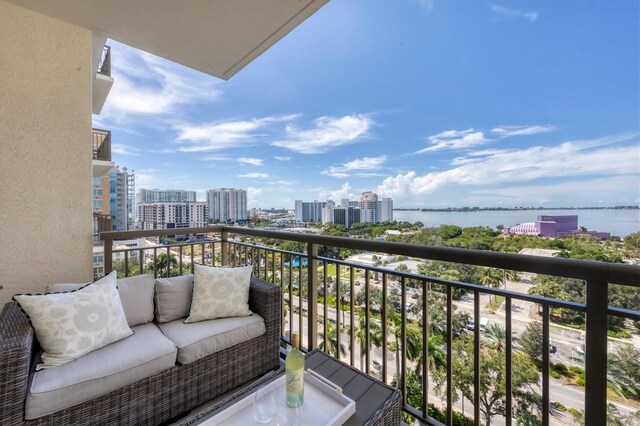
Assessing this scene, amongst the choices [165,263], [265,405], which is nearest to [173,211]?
[165,263]

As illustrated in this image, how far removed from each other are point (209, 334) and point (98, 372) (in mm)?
619

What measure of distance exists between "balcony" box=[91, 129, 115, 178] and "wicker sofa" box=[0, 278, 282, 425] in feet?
16.8

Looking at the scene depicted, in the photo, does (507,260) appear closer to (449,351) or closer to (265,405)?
(449,351)

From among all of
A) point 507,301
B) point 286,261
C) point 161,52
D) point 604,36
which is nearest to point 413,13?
point 604,36

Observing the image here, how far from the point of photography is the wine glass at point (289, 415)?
1058mm

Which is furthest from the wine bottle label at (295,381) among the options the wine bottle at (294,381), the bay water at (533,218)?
the bay water at (533,218)

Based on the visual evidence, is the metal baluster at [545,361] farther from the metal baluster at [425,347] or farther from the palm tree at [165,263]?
the palm tree at [165,263]

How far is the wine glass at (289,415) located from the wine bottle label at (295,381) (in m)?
0.04

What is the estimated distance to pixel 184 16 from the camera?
2348mm

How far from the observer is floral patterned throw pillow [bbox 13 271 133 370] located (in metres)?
1.58

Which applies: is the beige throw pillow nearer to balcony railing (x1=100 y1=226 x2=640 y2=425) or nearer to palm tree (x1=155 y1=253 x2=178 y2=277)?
balcony railing (x1=100 y1=226 x2=640 y2=425)

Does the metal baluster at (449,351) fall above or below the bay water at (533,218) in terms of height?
below

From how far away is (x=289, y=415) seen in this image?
1098mm

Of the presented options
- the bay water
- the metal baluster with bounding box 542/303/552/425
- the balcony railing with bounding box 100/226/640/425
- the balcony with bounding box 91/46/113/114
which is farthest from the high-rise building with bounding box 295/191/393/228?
the metal baluster with bounding box 542/303/552/425
